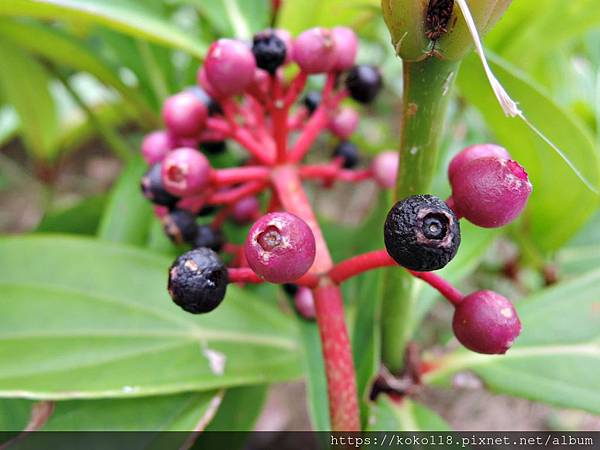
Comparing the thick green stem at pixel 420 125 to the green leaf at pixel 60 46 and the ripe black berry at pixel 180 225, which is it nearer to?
the ripe black berry at pixel 180 225

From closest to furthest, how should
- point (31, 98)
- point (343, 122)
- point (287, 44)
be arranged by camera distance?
point (287, 44) → point (343, 122) → point (31, 98)

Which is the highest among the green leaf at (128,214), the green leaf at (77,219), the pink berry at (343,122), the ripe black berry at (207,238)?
the pink berry at (343,122)

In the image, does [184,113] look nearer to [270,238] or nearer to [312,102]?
[312,102]

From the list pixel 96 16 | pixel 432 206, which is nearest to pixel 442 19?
pixel 432 206

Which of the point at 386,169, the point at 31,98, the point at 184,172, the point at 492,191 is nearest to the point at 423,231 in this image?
the point at 492,191

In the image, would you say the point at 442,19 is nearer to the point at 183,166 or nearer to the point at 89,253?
the point at 183,166

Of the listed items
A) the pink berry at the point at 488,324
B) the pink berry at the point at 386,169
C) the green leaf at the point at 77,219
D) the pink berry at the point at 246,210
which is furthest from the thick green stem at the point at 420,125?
the green leaf at the point at 77,219
